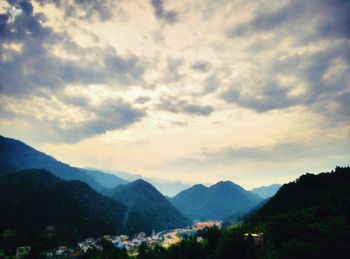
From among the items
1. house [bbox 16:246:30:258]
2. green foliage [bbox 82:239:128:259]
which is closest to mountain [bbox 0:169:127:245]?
house [bbox 16:246:30:258]

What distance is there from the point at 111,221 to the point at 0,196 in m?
48.2

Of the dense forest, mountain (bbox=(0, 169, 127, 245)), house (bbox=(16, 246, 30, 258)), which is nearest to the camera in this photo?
the dense forest

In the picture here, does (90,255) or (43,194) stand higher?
(43,194)

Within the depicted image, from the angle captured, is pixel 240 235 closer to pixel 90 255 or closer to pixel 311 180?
pixel 90 255

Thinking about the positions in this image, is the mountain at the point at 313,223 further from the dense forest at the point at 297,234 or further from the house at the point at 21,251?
the house at the point at 21,251

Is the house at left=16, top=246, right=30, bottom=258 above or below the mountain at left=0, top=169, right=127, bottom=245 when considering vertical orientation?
below

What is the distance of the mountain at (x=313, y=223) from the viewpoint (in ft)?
104

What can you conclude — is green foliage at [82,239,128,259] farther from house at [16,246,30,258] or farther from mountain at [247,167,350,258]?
mountain at [247,167,350,258]

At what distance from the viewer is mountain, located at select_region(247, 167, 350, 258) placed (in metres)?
31.7

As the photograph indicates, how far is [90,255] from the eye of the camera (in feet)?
226

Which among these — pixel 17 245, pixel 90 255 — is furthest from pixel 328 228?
pixel 17 245

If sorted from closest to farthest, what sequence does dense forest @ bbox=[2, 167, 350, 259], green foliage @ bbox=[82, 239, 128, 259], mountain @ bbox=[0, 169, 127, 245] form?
dense forest @ bbox=[2, 167, 350, 259], green foliage @ bbox=[82, 239, 128, 259], mountain @ bbox=[0, 169, 127, 245]

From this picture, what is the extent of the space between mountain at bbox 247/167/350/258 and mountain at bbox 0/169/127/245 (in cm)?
6680

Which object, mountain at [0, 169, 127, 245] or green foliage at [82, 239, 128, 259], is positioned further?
mountain at [0, 169, 127, 245]
